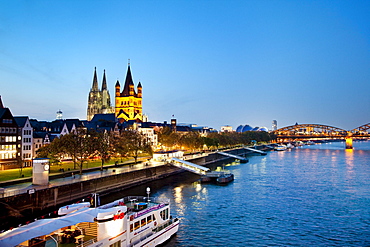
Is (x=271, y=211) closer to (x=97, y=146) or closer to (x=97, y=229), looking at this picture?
(x=97, y=229)

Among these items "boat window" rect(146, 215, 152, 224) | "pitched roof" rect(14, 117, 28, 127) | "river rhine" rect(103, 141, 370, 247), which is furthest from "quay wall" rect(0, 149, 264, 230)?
"pitched roof" rect(14, 117, 28, 127)

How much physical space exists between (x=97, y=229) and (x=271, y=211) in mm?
25625

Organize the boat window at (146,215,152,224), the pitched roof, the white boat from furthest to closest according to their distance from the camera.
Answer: the pitched roof
the boat window at (146,215,152,224)
the white boat

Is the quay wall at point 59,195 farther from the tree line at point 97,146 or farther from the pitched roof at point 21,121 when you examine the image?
the pitched roof at point 21,121

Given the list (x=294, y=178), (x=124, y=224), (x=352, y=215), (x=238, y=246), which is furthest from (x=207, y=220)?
(x=294, y=178)

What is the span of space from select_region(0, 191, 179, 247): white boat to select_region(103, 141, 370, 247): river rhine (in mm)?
2848

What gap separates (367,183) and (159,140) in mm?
91792

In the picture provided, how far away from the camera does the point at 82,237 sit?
2270 cm

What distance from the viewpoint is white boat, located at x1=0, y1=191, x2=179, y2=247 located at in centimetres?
2044

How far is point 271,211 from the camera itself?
4225 centimetres

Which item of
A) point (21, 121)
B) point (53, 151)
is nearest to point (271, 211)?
point (53, 151)

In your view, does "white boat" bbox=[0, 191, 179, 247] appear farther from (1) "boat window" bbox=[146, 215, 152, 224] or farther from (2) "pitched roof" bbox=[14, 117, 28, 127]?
(2) "pitched roof" bbox=[14, 117, 28, 127]

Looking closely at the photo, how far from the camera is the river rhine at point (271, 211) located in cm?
3225

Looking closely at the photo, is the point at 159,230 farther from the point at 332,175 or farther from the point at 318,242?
the point at 332,175
